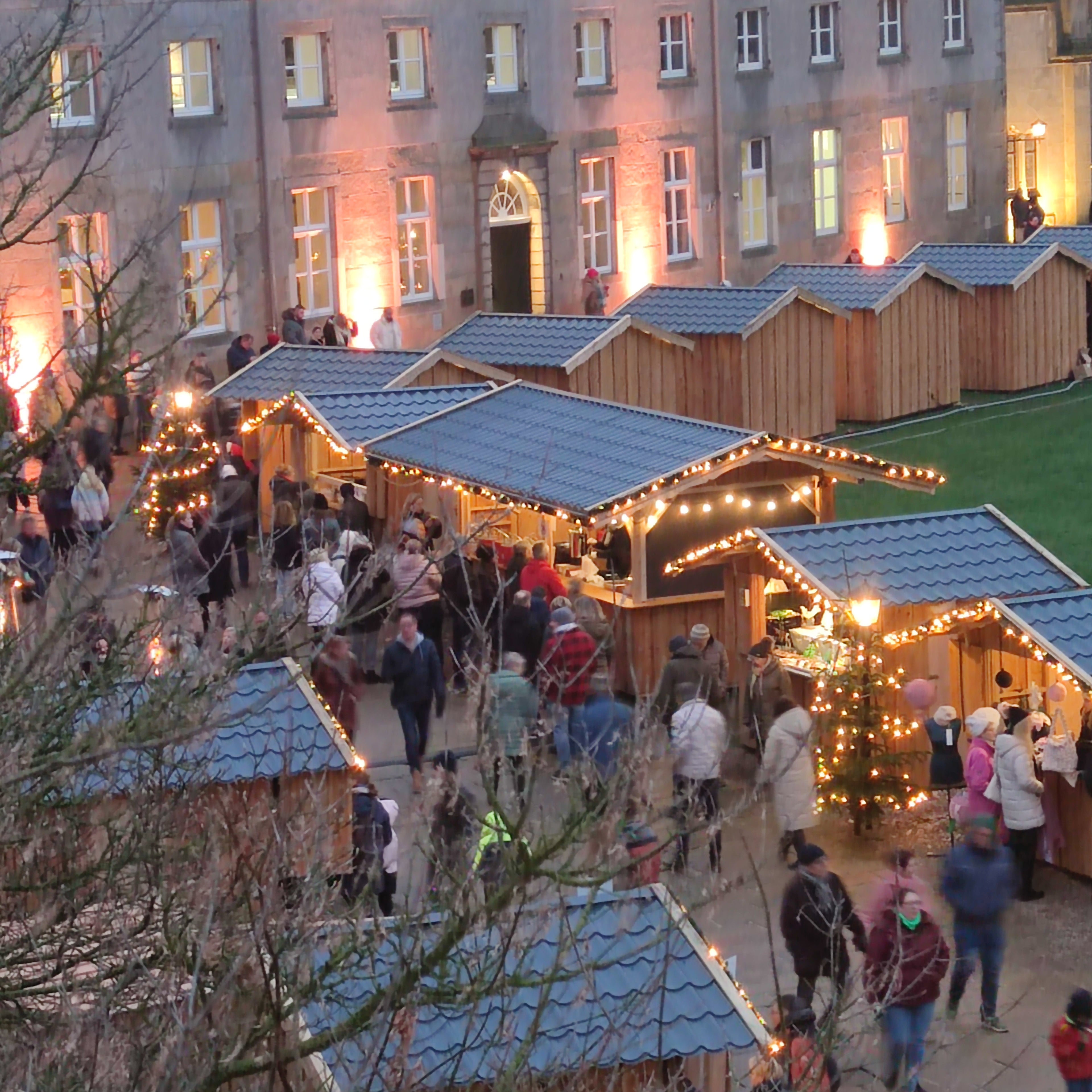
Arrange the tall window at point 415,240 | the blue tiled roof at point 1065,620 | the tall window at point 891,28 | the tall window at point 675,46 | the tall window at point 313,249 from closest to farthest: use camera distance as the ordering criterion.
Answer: the blue tiled roof at point 1065,620, the tall window at point 313,249, the tall window at point 415,240, the tall window at point 675,46, the tall window at point 891,28

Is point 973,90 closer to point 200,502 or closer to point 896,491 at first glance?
point 896,491

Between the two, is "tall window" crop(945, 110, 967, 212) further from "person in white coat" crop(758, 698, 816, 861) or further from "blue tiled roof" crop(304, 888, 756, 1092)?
"blue tiled roof" crop(304, 888, 756, 1092)

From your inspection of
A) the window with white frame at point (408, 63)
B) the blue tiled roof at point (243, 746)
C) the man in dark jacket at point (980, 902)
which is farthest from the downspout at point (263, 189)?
the man in dark jacket at point (980, 902)

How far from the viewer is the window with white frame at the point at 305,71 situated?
113 ft

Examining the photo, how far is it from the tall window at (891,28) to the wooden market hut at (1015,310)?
1171 cm

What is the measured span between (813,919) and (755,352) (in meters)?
17.9

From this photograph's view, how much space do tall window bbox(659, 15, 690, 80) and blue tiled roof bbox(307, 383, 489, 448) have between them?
60.8 ft

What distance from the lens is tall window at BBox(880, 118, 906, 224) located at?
4541 cm

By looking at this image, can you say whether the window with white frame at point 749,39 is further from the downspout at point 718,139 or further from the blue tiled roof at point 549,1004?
the blue tiled roof at point 549,1004

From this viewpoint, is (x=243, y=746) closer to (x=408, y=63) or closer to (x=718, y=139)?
(x=408, y=63)

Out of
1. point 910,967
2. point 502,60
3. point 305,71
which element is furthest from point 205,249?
point 910,967

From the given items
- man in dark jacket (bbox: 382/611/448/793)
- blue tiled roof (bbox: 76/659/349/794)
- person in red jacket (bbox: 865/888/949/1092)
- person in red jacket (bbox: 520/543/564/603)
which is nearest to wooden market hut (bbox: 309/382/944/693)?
person in red jacket (bbox: 520/543/564/603)

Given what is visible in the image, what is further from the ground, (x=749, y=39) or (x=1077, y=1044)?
(x=749, y=39)

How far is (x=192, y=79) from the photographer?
32781 mm
